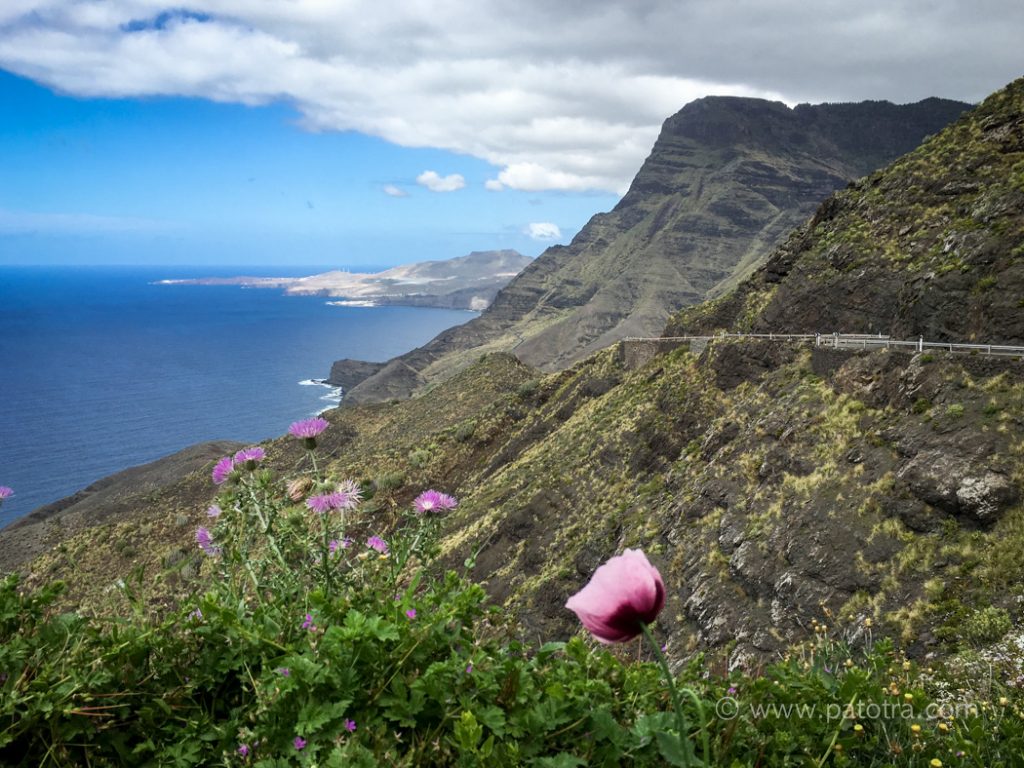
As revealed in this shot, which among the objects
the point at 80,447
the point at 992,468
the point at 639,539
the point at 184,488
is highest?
the point at 992,468

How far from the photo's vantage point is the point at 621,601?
1.87 metres

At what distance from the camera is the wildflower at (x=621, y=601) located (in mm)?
1866

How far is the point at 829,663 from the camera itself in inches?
159

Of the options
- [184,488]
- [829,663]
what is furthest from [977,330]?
[184,488]

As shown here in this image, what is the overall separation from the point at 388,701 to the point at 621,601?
131 centimetres

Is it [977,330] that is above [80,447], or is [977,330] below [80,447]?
above

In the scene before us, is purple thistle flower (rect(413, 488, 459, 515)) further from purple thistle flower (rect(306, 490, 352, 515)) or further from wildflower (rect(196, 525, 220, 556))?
wildflower (rect(196, 525, 220, 556))

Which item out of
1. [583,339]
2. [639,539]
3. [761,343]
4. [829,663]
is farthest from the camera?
[583,339]

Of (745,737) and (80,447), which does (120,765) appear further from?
(80,447)

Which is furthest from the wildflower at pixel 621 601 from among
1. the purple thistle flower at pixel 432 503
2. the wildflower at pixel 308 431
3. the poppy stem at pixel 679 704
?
the wildflower at pixel 308 431

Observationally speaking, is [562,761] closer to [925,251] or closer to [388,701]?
[388,701]

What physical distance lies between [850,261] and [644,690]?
2797 centimetres

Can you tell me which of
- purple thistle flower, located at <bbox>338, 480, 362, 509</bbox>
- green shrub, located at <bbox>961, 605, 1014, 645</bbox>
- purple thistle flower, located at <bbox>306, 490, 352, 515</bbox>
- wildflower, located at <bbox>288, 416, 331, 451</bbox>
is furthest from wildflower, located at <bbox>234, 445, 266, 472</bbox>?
green shrub, located at <bbox>961, 605, 1014, 645</bbox>

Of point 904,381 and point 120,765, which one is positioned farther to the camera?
point 904,381
